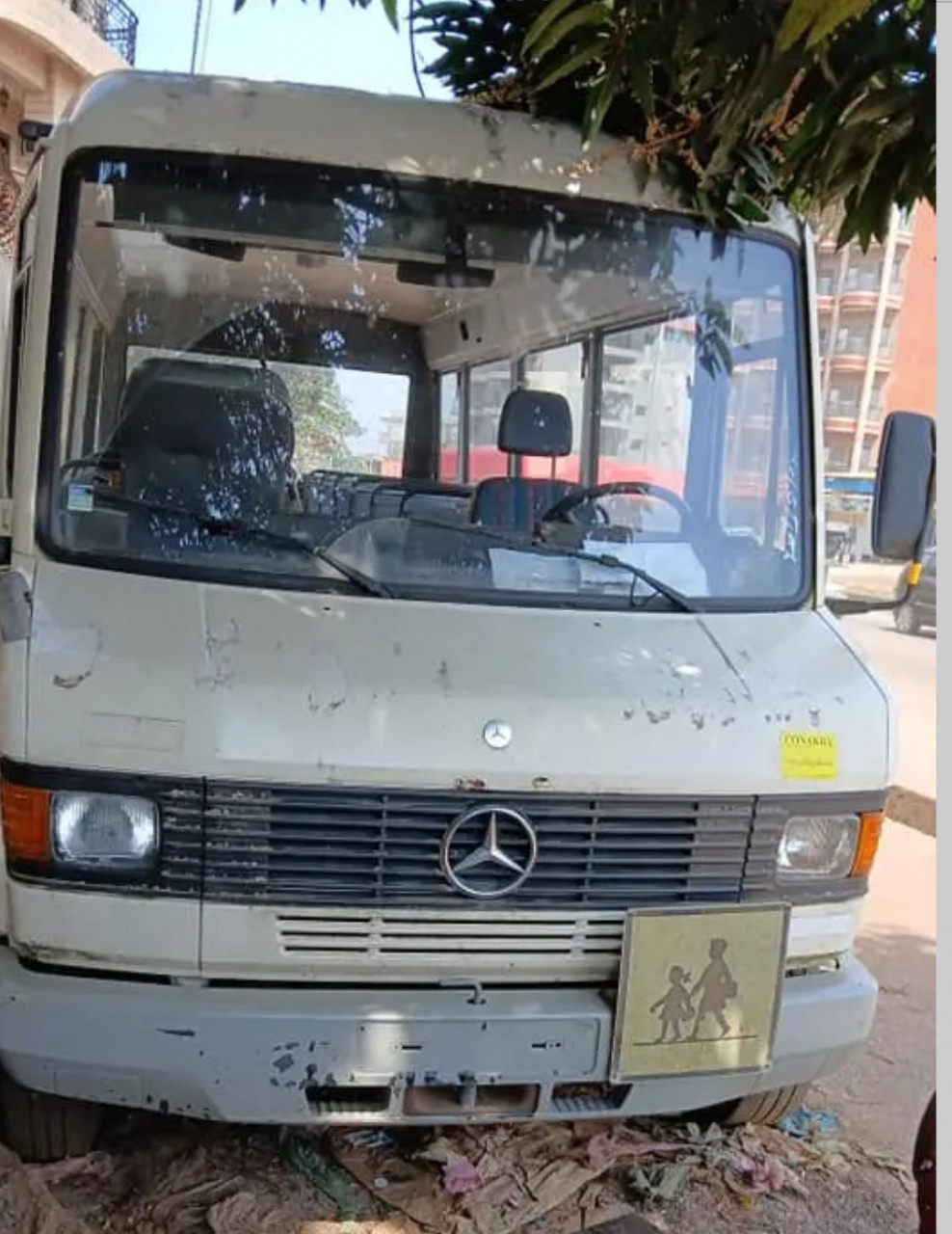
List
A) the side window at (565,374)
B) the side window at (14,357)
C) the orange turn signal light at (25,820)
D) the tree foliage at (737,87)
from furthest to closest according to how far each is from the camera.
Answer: the side window at (565,374) < the side window at (14,357) < the tree foliage at (737,87) < the orange turn signal light at (25,820)

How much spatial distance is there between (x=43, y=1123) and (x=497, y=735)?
4.85 ft

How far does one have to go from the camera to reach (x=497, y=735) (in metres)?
2.58

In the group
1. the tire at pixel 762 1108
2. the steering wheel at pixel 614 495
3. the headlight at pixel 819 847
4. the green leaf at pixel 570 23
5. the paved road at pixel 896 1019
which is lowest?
the paved road at pixel 896 1019

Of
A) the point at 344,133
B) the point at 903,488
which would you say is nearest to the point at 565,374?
the point at 344,133

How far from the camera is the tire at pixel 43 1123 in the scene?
9.43ft

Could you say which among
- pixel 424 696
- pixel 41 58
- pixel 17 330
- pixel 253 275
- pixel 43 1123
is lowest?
pixel 43 1123

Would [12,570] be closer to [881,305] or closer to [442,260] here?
[442,260]

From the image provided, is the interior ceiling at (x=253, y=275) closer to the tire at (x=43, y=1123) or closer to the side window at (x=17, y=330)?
the side window at (x=17, y=330)

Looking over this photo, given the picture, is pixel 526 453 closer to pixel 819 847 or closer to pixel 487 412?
pixel 487 412

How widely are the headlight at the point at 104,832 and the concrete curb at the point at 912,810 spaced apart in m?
5.81

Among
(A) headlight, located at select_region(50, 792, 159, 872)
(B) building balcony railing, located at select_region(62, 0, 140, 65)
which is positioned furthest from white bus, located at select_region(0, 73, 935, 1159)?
(B) building balcony railing, located at select_region(62, 0, 140, 65)

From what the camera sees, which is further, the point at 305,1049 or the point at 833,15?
the point at 305,1049

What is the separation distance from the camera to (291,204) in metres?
3.04

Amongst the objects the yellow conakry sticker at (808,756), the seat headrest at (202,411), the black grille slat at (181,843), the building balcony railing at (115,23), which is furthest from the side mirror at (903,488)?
the building balcony railing at (115,23)
